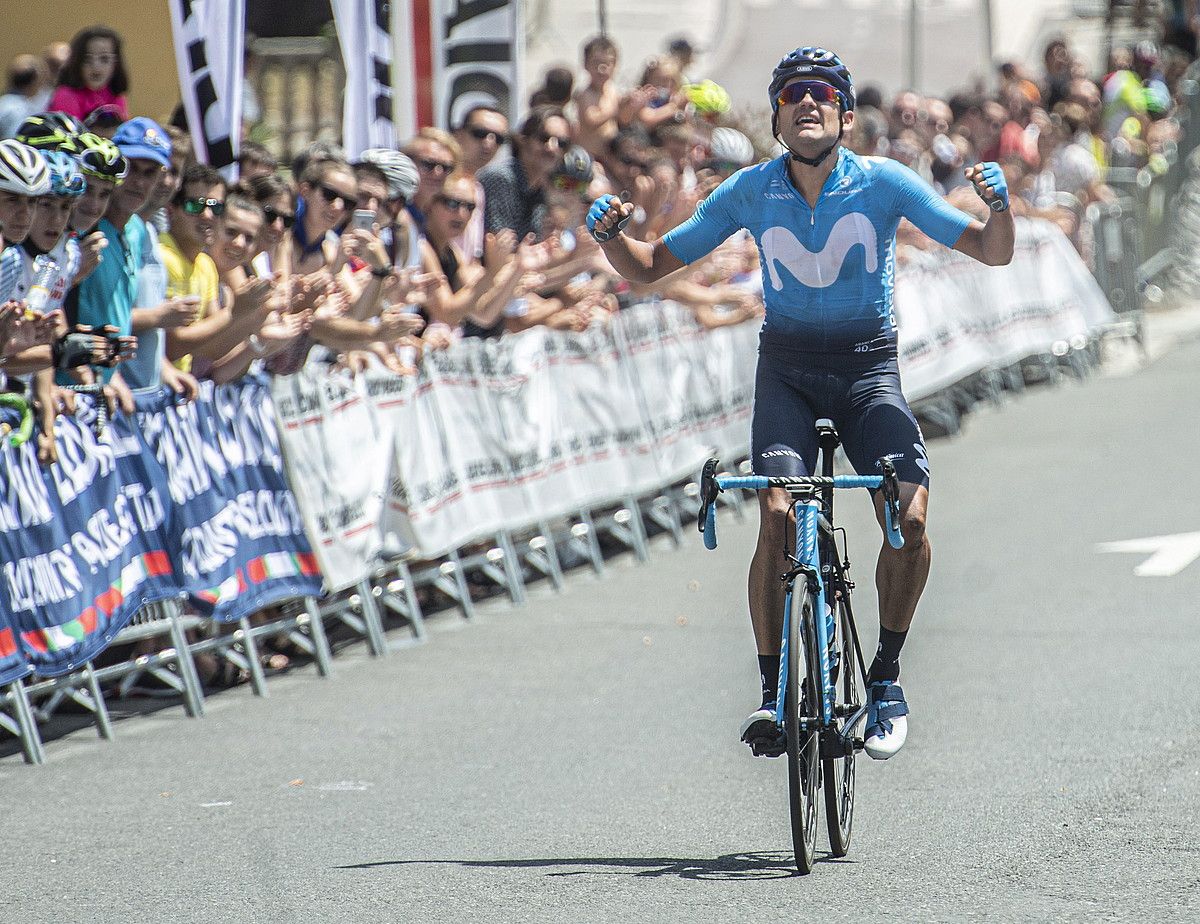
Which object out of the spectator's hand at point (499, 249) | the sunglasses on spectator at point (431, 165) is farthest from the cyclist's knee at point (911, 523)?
the sunglasses on spectator at point (431, 165)

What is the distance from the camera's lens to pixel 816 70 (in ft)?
20.8

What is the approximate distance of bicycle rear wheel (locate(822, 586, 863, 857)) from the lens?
597 centimetres

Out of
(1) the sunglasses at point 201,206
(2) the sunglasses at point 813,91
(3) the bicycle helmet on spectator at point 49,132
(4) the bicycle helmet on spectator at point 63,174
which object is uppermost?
(2) the sunglasses at point 813,91

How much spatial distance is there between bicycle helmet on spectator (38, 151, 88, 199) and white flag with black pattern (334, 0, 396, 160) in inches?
166

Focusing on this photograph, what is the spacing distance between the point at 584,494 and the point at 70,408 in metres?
4.46

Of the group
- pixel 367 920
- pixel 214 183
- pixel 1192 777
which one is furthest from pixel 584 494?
pixel 367 920

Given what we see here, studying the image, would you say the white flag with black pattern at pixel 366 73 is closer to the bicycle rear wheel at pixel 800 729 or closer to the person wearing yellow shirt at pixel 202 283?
the person wearing yellow shirt at pixel 202 283

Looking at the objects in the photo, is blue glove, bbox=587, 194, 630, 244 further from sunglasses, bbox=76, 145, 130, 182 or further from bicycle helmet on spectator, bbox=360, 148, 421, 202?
bicycle helmet on spectator, bbox=360, 148, 421, 202

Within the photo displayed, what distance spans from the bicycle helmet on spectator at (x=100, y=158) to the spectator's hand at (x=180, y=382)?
0.96m

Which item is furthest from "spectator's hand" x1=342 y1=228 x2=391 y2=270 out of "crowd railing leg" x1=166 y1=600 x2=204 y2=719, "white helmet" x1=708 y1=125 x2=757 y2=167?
"white helmet" x1=708 y1=125 x2=757 y2=167

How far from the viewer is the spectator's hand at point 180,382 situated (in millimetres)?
8812

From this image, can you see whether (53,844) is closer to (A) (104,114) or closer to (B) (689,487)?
(A) (104,114)

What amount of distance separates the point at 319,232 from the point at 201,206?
1.08 meters

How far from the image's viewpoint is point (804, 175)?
21.3 ft
